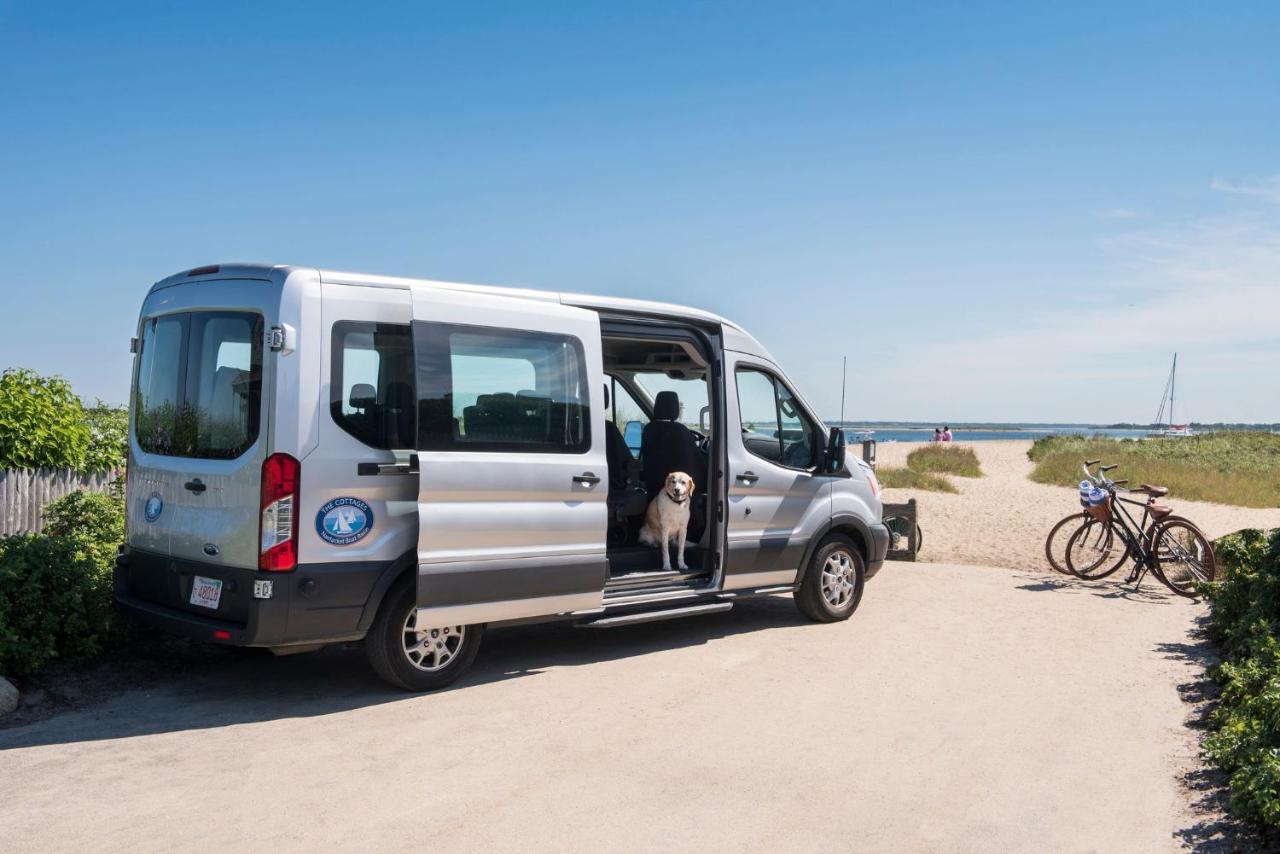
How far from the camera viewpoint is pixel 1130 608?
9891 millimetres

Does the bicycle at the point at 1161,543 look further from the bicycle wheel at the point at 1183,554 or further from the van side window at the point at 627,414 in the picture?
the van side window at the point at 627,414

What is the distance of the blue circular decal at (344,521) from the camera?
5637 millimetres

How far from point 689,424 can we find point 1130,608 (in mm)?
4853

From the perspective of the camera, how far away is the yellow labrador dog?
7.86 metres

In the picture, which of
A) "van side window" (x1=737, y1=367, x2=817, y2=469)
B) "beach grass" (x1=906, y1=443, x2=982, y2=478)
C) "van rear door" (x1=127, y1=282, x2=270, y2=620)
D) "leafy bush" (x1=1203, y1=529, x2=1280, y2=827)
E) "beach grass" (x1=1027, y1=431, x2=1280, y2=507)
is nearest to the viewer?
"leafy bush" (x1=1203, y1=529, x2=1280, y2=827)

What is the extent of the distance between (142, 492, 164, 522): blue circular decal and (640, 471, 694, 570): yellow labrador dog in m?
3.58

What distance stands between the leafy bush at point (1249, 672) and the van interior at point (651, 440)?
366 centimetres

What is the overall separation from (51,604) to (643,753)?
3.98 meters

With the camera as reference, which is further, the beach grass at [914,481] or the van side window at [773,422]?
the beach grass at [914,481]

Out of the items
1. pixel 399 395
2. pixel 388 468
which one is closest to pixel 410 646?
pixel 388 468

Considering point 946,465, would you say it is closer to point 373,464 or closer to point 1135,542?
point 1135,542

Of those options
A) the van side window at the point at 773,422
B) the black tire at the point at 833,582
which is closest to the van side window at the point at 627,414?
the van side window at the point at 773,422

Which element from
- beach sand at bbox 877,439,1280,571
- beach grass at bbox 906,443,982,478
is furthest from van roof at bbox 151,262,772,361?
beach grass at bbox 906,443,982,478

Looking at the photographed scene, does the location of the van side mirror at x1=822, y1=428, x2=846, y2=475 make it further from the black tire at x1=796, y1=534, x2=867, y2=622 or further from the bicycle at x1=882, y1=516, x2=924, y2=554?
the bicycle at x1=882, y1=516, x2=924, y2=554
